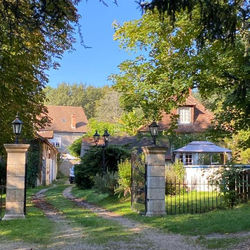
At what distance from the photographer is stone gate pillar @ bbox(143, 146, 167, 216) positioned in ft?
38.3

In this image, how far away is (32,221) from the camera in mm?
10414

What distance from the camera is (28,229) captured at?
919 centimetres

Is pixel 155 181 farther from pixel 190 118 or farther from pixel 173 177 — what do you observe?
pixel 190 118

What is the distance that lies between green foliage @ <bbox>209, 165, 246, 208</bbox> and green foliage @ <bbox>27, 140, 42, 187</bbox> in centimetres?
1880

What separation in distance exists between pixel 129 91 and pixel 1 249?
10561 mm

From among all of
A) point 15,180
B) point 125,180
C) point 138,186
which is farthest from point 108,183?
point 15,180

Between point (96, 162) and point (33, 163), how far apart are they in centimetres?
958

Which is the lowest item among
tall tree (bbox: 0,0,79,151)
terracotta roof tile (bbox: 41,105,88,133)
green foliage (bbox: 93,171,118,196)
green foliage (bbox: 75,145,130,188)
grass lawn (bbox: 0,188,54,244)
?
grass lawn (bbox: 0,188,54,244)

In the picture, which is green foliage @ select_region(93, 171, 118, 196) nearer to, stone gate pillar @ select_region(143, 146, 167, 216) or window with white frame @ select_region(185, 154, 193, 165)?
stone gate pillar @ select_region(143, 146, 167, 216)

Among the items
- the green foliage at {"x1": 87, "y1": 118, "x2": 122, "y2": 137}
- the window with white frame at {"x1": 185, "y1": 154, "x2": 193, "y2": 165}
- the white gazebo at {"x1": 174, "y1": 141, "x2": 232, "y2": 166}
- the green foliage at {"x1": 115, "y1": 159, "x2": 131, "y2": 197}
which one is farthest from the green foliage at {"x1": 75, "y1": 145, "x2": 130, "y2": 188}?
the green foliage at {"x1": 87, "y1": 118, "x2": 122, "y2": 137}

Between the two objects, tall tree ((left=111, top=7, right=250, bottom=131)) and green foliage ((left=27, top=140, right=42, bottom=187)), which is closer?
tall tree ((left=111, top=7, right=250, bottom=131))

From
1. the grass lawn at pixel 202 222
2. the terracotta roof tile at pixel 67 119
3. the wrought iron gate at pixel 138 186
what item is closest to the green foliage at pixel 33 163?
the wrought iron gate at pixel 138 186

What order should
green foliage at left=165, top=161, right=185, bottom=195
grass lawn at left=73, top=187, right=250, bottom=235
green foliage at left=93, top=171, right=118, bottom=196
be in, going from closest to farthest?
1. grass lawn at left=73, top=187, right=250, bottom=235
2. green foliage at left=165, top=161, right=185, bottom=195
3. green foliage at left=93, top=171, right=118, bottom=196

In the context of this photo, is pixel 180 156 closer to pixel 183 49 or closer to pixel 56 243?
pixel 183 49
